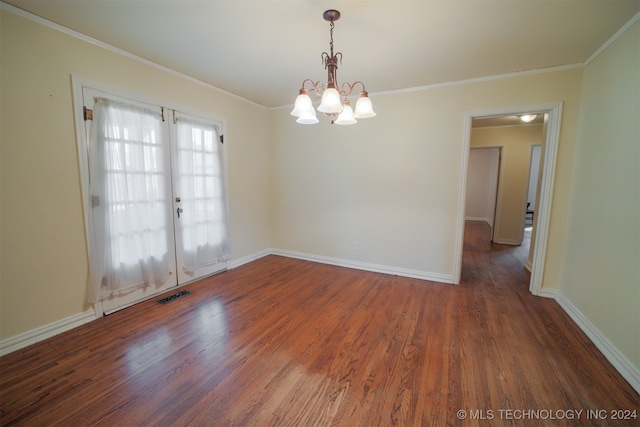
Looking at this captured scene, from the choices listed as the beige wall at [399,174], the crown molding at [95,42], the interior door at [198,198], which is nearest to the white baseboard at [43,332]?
the interior door at [198,198]

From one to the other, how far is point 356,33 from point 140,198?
2721 millimetres

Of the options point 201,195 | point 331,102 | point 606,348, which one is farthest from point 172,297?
point 606,348

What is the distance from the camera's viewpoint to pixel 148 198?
285cm

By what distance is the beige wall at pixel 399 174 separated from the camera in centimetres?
299

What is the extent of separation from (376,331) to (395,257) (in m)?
1.61

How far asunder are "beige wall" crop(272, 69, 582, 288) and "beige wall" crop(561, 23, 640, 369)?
0.27 m

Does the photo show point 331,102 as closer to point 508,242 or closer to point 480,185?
point 508,242

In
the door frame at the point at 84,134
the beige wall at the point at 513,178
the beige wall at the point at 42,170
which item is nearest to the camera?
the beige wall at the point at 42,170

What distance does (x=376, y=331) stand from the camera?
2.38 metres

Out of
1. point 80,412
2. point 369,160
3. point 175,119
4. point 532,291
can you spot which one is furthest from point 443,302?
point 175,119

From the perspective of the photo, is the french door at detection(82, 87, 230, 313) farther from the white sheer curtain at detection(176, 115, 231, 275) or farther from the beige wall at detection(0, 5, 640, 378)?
the beige wall at detection(0, 5, 640, 378)

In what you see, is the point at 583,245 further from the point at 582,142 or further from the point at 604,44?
the point at 604,44

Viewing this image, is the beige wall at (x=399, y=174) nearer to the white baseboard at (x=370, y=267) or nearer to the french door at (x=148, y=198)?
the white baseboard at (x=370, y=267)

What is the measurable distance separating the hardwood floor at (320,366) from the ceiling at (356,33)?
2630 millimetres
